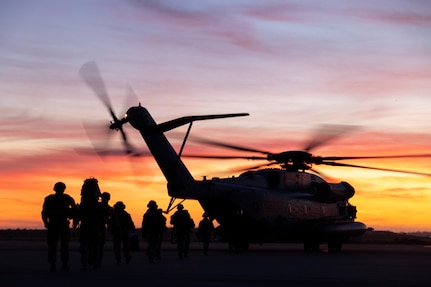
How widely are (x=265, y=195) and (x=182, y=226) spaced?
842 centimetres

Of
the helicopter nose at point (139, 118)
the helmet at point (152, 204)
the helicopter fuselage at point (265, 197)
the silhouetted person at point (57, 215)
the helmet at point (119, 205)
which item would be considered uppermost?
the helicopter nose at point (139, 118)

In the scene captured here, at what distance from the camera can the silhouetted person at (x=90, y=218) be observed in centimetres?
2142

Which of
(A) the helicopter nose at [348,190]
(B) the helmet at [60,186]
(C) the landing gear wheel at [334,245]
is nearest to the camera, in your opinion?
(B) the helmet at [60,186]

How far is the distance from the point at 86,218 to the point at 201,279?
5642 mm

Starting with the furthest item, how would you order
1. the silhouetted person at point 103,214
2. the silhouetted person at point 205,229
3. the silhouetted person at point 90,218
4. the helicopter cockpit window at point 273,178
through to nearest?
the helicopter cockpit window at point 273,178 < the silhouetted person at point 205,229 < the silhouetted person at point 103,214 < the silhouetted person at point 90,218

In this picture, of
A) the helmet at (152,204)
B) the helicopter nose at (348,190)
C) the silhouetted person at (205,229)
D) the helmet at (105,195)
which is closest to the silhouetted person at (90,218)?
the helmet at (105,195)

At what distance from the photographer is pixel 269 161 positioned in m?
38.8

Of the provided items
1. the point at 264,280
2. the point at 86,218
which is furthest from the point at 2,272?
the point at 264,280

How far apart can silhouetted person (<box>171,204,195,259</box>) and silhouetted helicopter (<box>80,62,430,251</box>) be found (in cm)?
320

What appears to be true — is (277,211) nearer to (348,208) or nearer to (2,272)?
(348,208)

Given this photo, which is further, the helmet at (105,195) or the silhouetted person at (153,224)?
the silhouetted person at (153,224)

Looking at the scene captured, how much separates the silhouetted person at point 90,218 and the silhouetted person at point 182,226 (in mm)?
8413

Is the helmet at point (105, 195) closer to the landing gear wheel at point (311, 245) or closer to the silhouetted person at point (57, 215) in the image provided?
the silhouetted person at point (57, 215)

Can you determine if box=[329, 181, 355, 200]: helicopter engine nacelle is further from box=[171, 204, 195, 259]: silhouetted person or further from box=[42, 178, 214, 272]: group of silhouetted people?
box=[42, 178, 214, 272]: group of silhouetted people
